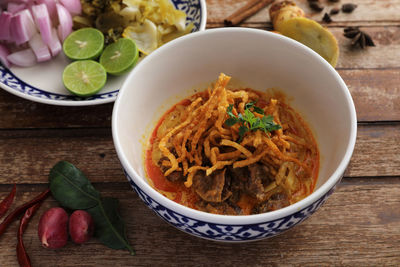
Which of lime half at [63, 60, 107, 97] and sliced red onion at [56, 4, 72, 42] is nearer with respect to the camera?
lime half at [63, 60, 107, 97]

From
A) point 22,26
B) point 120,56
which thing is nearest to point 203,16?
point 120,56

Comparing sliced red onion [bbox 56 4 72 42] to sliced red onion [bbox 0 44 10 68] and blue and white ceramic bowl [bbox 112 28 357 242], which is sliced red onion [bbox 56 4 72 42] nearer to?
sliced red onion [bbox 0 44 10 68]

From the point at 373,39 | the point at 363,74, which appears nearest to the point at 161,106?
the point at 363,74

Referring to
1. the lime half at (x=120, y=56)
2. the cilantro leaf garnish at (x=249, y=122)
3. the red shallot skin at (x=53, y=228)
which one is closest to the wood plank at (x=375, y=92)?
the cilantro leaf garnish at (x=249, y=122)

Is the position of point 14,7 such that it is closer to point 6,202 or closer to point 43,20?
point 43,20

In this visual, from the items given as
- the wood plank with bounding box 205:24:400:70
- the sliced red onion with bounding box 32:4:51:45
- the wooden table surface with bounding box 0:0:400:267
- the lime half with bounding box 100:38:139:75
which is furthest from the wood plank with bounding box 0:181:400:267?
the sliced red onion with bounding box 32:4:51:45

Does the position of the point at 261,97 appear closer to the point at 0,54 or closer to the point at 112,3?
the point at 112,3

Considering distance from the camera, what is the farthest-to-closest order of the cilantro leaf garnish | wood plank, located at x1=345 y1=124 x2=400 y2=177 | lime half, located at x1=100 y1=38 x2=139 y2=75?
1. lime half, located at x1=100 y1=38 x2=139 y2=75
2. wood plank, located at x1=345 y1=124 x2=400 y2=177
3. the cilantro leaf garnish
